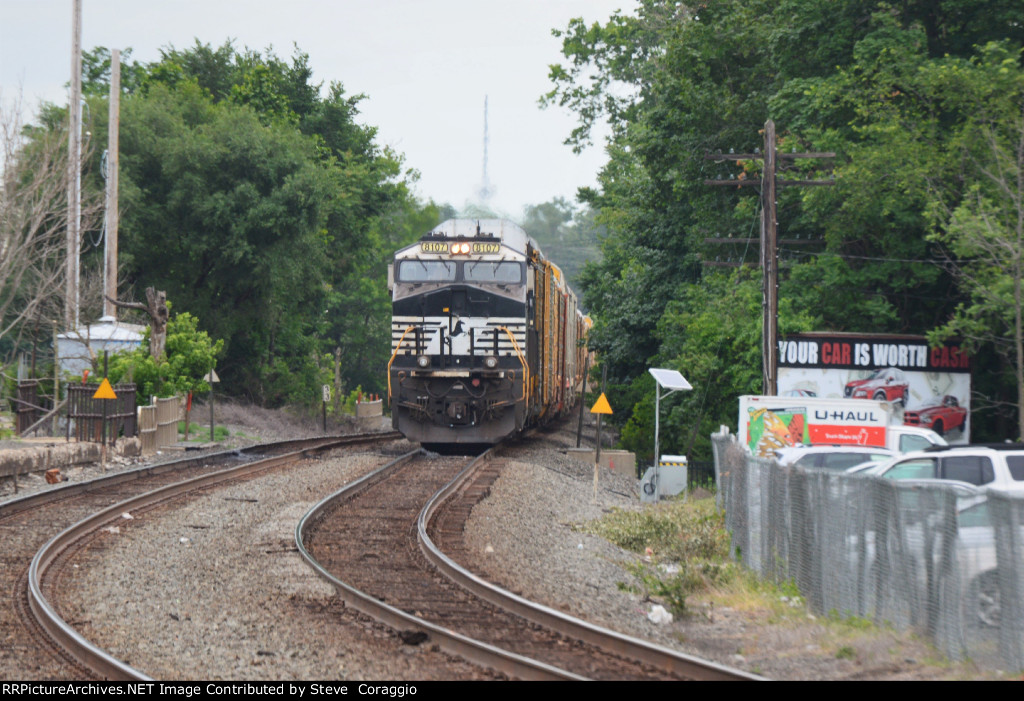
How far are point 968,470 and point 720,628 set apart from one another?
150 inches

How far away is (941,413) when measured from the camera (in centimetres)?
2269

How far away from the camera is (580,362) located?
4172 centimetres

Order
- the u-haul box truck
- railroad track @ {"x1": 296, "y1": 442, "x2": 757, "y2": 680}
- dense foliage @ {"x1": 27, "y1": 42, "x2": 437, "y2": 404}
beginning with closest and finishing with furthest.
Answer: railroad track @ {"x1": 296, "y1": 442, "x2": 757, "y2": 680}, the u-haul box truck, dense foliage @ {"x1": 27, "y1": 42, "x2": 437, "y2": 404}

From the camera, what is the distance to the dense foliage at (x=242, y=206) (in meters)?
38.9

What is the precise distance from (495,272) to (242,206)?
19898 mm

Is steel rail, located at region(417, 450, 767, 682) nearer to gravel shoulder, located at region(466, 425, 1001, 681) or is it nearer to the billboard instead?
gravel shoulder, located at region(466, 425, 1001, 681)

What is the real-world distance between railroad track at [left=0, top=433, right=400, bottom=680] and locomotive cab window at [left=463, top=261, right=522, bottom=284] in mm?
5813

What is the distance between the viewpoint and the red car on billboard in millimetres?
22625

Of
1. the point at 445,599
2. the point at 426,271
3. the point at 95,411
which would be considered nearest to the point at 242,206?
the point at 95,411

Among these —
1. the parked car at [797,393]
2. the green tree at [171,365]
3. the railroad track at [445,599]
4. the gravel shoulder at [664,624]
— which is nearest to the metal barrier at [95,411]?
the green tree at [171,365]

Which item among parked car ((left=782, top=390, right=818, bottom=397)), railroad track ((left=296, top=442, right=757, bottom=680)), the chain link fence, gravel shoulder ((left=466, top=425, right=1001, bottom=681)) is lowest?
gravel shoulder ((left=466, top=425, right=1001, bottom=681))

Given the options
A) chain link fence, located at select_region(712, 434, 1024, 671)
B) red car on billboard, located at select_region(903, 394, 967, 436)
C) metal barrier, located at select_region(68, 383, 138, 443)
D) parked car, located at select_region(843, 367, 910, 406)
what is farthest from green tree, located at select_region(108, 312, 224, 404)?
chain link fence, located at select_region(712, 434, 1024, 671)
